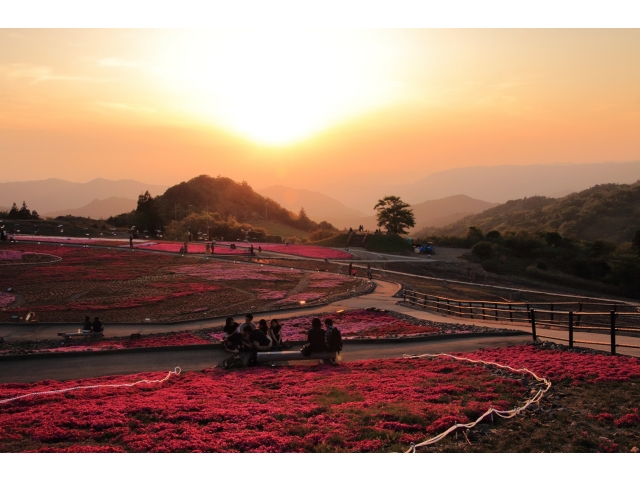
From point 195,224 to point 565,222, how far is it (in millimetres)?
85489

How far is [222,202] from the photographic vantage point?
164375 mm

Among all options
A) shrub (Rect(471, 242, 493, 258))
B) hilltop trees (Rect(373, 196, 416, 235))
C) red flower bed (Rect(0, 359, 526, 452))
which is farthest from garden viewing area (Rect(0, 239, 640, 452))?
hilltop trees (Rect(373, 196, 416, 235))

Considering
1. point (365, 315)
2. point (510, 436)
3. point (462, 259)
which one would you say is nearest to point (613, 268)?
point (462, 259)

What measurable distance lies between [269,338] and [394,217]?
7743 cm

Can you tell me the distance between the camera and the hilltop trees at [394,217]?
94625 millimetres

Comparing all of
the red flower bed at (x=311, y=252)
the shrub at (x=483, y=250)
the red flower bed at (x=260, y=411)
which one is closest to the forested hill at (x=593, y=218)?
the shrub at (x=483, y=250)

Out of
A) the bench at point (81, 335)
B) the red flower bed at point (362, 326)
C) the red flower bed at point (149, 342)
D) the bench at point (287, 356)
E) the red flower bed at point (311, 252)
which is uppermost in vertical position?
the red flower bed at point (311, 252)

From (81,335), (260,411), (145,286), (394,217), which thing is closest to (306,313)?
(81,335)

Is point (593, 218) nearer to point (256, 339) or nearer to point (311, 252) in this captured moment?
point (311, 252)

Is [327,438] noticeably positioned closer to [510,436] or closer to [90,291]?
[510,436]

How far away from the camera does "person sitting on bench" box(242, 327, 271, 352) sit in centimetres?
1812

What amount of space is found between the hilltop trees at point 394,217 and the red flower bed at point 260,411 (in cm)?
7942

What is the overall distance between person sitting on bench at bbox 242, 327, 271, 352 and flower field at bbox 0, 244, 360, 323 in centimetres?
1243

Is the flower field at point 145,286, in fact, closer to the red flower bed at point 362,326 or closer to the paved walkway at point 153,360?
the red flower bed at point 362,326
